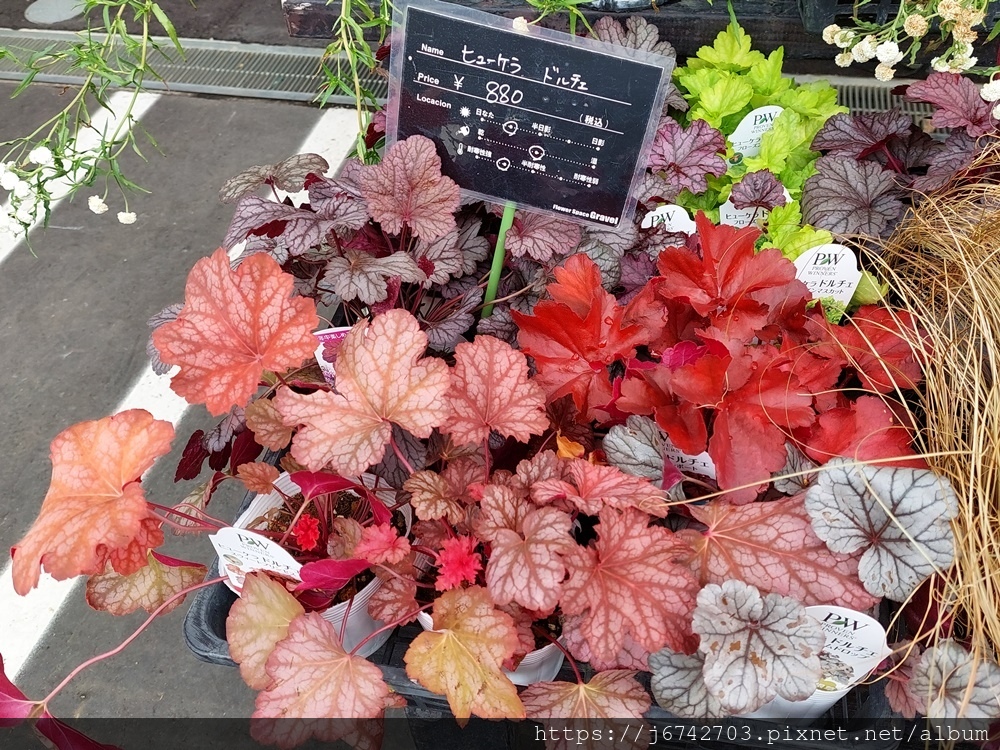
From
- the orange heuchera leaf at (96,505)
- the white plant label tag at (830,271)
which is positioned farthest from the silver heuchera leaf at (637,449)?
the orange heuchera leaf at (96,505)

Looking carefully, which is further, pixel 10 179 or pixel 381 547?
pixel 10 179

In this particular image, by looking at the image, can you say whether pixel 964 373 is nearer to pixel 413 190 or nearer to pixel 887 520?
pixel 887 520

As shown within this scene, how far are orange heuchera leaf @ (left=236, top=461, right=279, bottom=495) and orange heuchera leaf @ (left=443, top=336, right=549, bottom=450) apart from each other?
0.79 feet

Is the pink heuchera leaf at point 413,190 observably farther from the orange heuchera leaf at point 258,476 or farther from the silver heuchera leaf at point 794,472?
the silver heuchera leaf at point 794,472

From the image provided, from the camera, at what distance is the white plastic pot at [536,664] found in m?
0.81

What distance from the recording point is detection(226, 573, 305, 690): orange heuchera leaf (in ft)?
2.44

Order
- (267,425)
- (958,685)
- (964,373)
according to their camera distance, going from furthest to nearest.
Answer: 1. (267,425)
2. (964,373)
3. (958,685)

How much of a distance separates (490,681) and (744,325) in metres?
0.43

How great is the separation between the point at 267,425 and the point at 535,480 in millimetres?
316

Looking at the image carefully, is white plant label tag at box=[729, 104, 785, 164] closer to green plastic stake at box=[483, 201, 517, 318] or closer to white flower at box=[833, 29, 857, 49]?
white flower at box=[833, 29, 857, 49]

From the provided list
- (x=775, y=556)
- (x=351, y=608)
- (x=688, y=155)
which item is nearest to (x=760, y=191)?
(x=688, y=155)

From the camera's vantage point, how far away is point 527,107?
2.73 feet

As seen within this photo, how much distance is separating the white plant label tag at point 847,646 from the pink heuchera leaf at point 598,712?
178 mm

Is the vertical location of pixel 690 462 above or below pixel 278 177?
below
